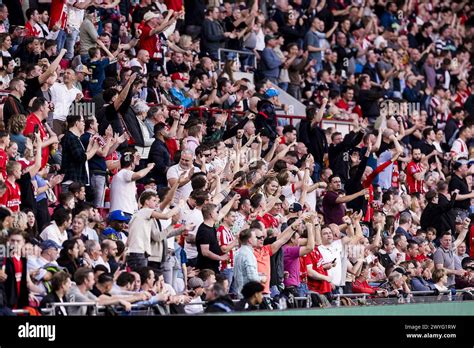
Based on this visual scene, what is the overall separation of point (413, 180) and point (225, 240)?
8.51 metres

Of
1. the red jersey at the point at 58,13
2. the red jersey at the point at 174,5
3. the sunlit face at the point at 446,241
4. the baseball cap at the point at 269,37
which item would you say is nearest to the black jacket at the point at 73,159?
the red jersey at the point at 58,13

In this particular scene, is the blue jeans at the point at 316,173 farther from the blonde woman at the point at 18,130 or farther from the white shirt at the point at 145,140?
the blonde woman at the point at 18,130

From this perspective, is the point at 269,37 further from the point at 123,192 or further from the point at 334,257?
the point at 123,192

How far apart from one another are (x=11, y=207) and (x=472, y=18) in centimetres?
2190

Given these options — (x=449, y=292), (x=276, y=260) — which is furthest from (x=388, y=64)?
(x=276, y=260)

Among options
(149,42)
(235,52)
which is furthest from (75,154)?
(235,52)

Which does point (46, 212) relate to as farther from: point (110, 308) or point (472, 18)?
point (472, 18)

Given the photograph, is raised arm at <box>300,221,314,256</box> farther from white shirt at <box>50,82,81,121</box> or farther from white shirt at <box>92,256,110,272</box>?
white shirt at <box>50,82,81,121</box>

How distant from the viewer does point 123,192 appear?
17.4 meters

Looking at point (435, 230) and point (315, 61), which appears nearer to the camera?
point (435, 230)

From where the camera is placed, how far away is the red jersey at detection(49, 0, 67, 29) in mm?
21938

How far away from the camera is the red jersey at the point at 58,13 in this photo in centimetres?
2194

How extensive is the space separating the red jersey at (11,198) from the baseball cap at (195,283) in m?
2.16

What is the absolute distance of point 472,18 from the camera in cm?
3550
